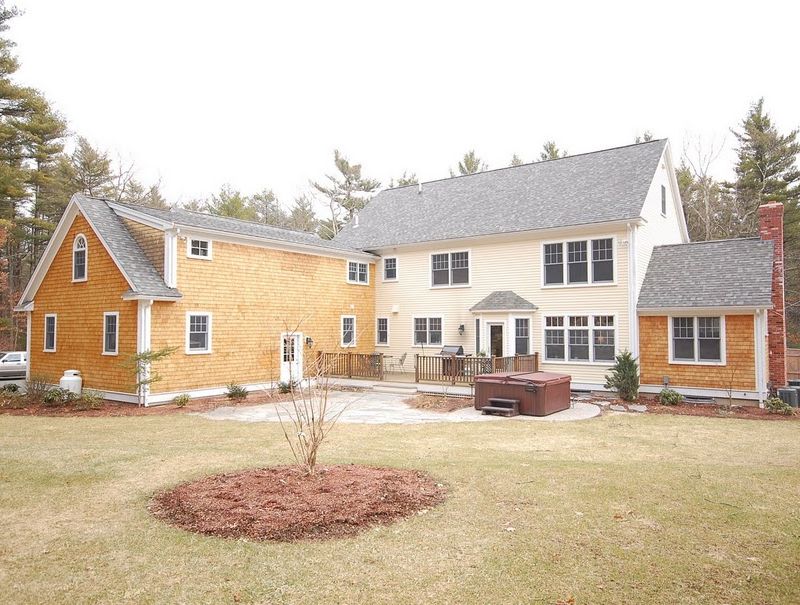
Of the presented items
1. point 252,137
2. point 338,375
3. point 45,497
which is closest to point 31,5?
point 252,137

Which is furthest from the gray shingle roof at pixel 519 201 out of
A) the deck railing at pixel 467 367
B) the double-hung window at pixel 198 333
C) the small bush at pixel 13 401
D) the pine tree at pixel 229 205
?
the pine tree at pixel 229 205

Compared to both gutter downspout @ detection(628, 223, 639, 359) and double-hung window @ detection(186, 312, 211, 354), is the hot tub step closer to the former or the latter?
gutter downspout @ detection(628, 223, 639, 359)

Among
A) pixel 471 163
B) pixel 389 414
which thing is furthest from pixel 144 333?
pixel 471 163

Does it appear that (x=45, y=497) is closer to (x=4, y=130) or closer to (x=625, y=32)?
(x=625, y=32)

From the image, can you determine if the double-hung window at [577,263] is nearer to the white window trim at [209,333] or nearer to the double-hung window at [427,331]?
the double-hung window at [427,331]

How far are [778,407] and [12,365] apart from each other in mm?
29740

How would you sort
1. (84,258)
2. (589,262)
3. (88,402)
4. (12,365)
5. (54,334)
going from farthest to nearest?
1. (12,365)
2. (54,334)
3. (589,262)
4. (84,258)
5. (88,402)

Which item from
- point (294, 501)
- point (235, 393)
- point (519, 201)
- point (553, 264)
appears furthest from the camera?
point (519, 201)

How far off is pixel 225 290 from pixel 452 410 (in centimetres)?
835

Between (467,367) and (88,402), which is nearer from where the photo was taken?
(88,402)

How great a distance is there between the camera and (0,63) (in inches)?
1048

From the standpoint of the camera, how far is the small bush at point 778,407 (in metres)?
14.1

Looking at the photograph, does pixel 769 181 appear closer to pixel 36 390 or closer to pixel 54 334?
pixel 54 334

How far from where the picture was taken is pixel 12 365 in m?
25.3
